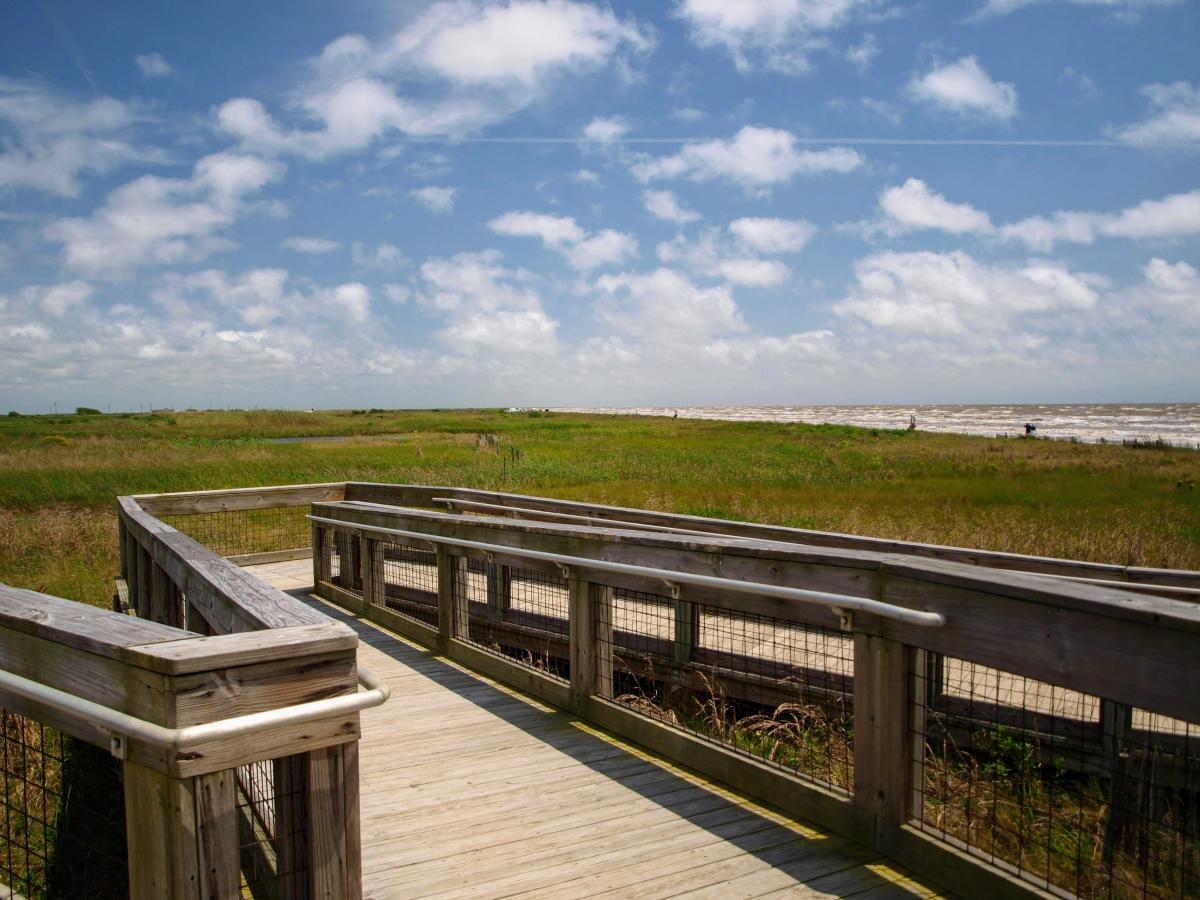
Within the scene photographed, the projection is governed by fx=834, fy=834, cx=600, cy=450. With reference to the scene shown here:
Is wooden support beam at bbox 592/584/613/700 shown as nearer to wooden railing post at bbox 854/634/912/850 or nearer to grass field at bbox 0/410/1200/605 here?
wooden railing post at bbox 854/634/912/850

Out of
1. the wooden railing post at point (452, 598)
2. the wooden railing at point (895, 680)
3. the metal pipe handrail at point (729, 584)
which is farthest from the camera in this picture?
the wooden railing post at point (452, 598)

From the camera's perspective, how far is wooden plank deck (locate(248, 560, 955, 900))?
2.97 meters

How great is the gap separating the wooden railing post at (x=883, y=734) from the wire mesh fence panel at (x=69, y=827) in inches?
121

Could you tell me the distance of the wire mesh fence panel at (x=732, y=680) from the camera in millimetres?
4984

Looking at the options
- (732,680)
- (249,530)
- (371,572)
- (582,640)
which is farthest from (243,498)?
(582,640)

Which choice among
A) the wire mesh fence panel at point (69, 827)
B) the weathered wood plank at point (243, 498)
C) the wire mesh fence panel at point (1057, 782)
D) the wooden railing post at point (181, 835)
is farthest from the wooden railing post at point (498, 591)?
the wooden railing post at point (181, 835)

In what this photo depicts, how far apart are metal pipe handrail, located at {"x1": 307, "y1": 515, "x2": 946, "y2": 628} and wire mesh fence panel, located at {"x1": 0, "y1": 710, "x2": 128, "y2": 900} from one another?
2.34 metres

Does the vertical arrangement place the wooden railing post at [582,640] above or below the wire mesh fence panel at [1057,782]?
above

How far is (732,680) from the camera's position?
622 centimetres

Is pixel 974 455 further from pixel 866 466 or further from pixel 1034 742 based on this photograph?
pixel 1034 742

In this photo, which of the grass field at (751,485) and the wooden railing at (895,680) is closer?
the wooden railing at (895,680)

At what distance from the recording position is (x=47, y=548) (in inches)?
570

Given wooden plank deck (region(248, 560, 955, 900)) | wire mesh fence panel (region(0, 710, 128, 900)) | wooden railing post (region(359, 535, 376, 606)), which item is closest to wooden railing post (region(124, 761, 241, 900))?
wooden plank deck (region(248, 560, 955, 900))

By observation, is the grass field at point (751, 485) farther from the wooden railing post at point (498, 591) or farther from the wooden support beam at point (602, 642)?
the wooden support beam at point (602, 642)
